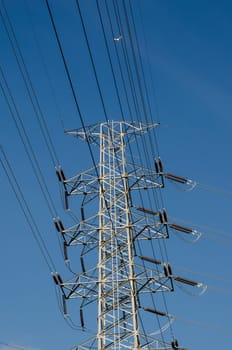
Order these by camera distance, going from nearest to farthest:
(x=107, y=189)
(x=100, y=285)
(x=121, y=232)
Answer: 1. (x=100, y=285)
2. (x=121, y=232)
3. (x=107, y=189)

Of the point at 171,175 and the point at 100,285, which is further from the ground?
the point at 171,175

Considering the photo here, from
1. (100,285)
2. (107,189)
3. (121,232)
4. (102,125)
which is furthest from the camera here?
(102,125)

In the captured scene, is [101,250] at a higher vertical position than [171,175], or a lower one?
lower

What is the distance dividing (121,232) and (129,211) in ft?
2.82

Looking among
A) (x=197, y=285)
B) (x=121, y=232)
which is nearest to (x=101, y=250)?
(x=121, y=232)

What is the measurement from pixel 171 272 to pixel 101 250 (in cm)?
262

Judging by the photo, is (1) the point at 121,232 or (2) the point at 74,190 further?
(2) the point at 74,190

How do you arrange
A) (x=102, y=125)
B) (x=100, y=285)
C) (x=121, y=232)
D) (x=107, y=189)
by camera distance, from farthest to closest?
Result: (x=102, y=125), (x=107, y=189), (x=121, y=232), (x=100, y=285)

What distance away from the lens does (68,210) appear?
76.9 feet

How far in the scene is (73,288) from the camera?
2133cm

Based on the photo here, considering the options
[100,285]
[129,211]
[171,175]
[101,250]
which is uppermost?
[171,175]

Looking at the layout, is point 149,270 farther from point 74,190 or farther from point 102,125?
point 102,125

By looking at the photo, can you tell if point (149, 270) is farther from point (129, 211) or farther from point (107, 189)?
point (107, 189)

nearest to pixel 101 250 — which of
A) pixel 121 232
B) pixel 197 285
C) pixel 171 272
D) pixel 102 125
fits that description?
pixel 121 232
